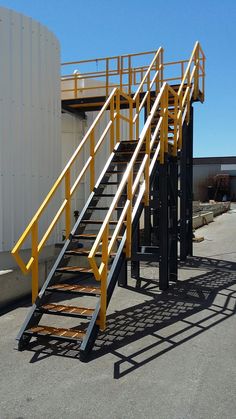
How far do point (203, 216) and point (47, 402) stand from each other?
18493 millimetres

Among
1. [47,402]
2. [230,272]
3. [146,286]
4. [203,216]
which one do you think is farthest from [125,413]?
[203,216]

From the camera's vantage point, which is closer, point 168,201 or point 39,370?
point 39,370

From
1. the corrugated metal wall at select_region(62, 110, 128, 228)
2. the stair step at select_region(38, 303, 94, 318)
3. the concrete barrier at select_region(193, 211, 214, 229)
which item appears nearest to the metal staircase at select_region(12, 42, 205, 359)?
the stair step at select_region(38, 303, 94, 318)

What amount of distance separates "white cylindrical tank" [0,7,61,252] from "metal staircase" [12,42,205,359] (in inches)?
30.6

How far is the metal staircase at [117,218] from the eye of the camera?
5340mm

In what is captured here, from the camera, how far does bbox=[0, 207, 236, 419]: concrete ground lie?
3688 millimetres

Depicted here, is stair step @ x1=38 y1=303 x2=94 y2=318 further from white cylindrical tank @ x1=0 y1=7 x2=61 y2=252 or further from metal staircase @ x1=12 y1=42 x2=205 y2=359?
white cylindrical tank @ x1=0 y1=7 x2=61 y2=252

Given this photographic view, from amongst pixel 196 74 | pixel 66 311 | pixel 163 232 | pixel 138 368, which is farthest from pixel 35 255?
pixel 196 74

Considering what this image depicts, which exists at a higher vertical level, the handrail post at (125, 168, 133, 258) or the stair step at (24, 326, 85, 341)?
the handrail post at (125, 168, 133, 258)

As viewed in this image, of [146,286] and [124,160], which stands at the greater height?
[124,160]

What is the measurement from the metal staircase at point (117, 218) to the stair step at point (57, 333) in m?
0.01

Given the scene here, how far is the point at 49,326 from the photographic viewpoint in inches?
232

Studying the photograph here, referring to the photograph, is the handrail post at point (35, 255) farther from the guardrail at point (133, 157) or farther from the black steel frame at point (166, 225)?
the black steel frame at point (166, 225)

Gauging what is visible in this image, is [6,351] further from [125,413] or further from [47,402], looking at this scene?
[125,413]
